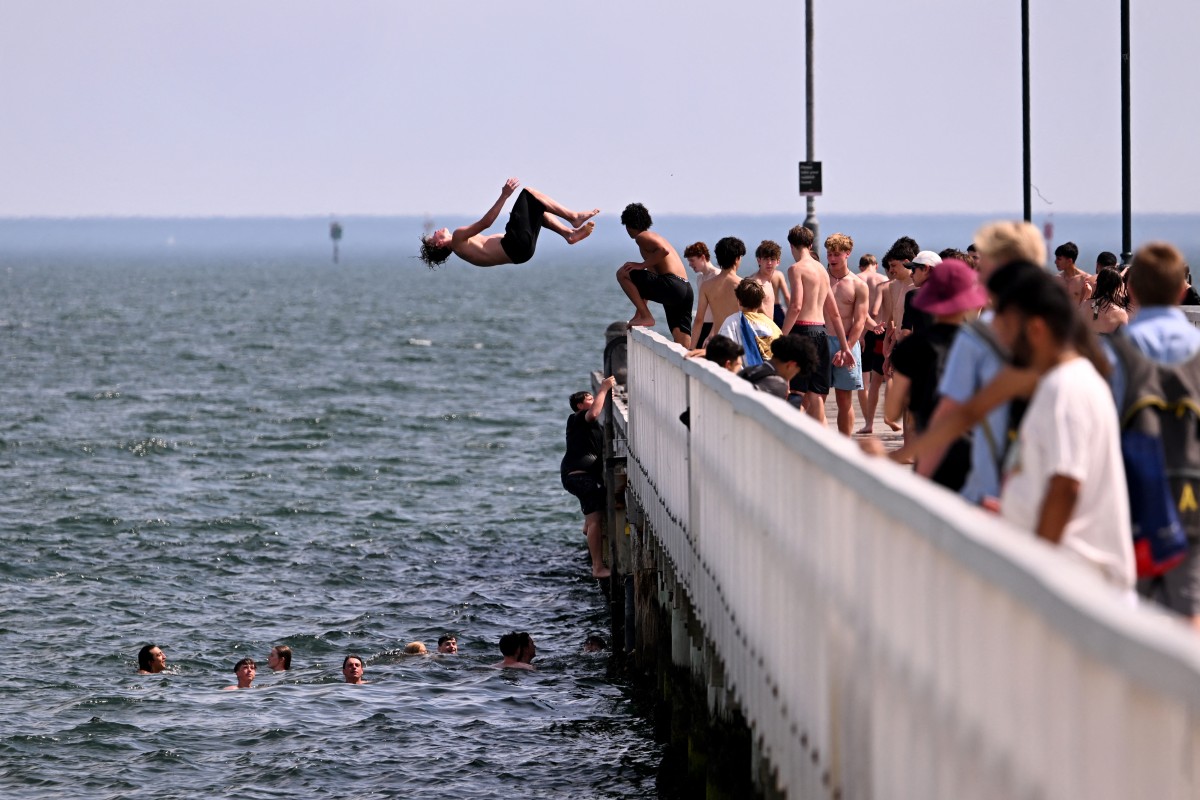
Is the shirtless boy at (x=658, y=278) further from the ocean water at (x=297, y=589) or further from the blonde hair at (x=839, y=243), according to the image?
the ocean water at (x=297, y=589)

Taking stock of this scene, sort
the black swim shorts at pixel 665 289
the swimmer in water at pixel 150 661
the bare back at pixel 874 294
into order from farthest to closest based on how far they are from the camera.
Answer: the swimmer in water at pixel 150 661 < the bare back at pixel 874 294 < the black swim shorts at pixel 665 289

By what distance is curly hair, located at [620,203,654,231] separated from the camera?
531 inches

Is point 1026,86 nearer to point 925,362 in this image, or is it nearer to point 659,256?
point 659,256

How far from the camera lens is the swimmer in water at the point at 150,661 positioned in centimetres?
1777

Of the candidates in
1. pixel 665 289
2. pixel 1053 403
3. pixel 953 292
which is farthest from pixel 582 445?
pixel 1053 403

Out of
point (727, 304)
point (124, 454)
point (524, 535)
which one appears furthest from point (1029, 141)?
point (124, 454)

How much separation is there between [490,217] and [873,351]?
500 cm

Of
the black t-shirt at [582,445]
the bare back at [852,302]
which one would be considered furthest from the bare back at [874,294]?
the black t-shirt at [582,445]

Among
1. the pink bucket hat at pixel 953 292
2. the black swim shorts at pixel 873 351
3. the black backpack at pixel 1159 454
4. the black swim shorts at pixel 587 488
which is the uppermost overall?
the pink bucket hat at pixel 953 292

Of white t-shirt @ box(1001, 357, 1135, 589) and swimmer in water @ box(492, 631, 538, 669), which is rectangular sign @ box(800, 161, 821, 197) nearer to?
swimmer in water @ box(492, 631, 538, 669)

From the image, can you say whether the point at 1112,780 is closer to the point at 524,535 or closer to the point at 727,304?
the point at 727,304

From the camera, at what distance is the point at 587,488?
1811 centimetres

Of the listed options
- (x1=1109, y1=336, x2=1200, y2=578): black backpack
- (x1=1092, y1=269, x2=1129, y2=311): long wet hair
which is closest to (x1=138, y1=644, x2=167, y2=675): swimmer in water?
(x1=1092, y1=269, x2=1129, y2=311): long wet hair

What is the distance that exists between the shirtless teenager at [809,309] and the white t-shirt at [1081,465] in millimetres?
7951
